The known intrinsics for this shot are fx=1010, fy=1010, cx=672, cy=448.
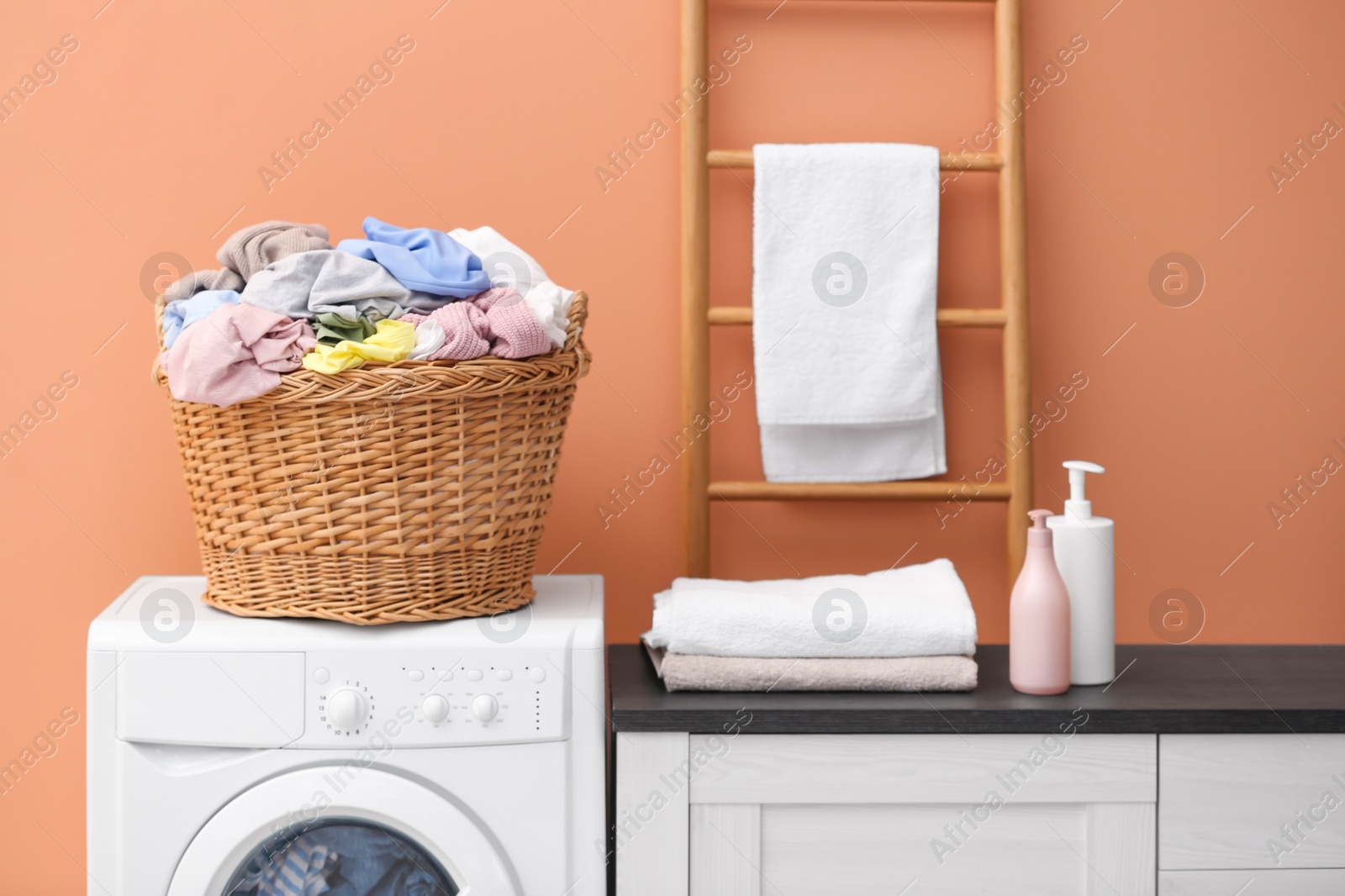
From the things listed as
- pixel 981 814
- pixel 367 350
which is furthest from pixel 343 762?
pixel 981 814

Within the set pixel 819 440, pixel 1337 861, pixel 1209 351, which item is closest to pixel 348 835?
pixel 819 440

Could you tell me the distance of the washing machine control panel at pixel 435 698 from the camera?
101 centimetres

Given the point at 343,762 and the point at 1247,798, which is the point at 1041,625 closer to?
the point at 1247,798

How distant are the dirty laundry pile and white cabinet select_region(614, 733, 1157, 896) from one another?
44 cm

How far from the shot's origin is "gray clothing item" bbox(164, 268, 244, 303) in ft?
3.50

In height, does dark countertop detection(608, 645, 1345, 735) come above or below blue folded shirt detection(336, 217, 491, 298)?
below

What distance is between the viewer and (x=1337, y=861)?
108 centimetres

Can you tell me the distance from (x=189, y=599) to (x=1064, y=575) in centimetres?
101

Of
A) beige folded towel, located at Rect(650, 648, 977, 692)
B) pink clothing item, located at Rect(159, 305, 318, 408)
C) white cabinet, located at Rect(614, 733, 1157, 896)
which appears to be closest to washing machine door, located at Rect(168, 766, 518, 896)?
white cabinet, located at Rect(614, 733, 1157, 896)

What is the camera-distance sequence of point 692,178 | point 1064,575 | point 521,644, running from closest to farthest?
point 521,644, point 1064,575, point 692,178

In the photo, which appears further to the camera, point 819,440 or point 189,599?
point 819,440

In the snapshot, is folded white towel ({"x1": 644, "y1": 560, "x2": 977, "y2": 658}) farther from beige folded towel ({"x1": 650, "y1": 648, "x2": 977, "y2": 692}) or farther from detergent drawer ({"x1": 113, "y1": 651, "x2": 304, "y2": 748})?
detergent drawer ({"x1": 113, "y1": 651, "x2": 304, "y2": 748})

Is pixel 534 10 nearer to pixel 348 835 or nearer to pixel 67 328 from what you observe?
pixel 67 328

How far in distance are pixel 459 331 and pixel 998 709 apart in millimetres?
670
